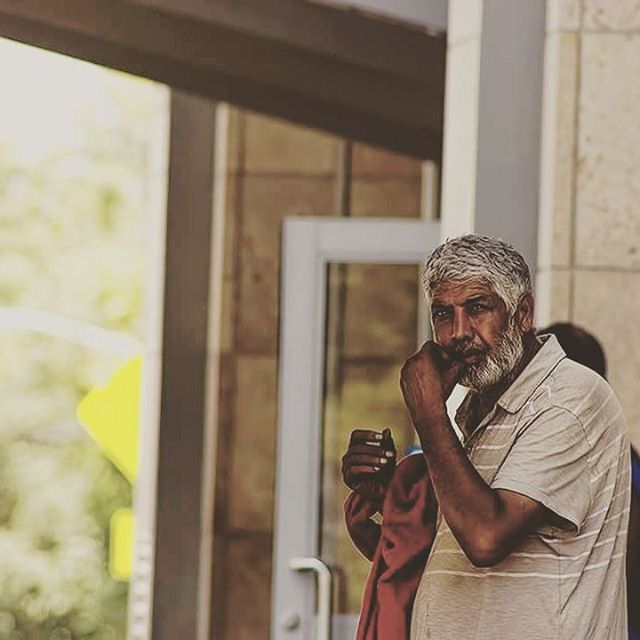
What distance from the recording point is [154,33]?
8586mm

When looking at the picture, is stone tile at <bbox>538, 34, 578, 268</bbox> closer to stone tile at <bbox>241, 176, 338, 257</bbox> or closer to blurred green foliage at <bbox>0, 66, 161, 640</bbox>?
stone tile at <bbox>241, 176, 338, 257</bbox>

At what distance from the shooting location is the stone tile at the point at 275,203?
11.9 meters

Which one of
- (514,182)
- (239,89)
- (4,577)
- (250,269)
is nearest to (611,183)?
(514,182)

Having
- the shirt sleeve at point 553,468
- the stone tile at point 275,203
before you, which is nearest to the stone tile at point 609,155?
the shirt sleeve at point 553,468

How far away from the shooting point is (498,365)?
4137mm

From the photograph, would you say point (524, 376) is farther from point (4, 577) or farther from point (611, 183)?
point (4, 577)

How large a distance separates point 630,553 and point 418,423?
1143mm

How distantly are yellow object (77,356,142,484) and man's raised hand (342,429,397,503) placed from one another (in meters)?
10.5

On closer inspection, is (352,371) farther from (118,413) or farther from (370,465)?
(118,413)

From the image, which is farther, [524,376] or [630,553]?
[630,553]

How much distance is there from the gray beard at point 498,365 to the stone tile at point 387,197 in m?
8.20

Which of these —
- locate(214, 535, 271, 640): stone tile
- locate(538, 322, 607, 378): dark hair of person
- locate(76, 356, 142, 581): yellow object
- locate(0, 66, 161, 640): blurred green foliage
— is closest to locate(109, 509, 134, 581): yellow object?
locate(76, 356, 142, 581): yellow object

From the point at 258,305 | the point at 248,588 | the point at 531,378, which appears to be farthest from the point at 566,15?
the point at 248,588

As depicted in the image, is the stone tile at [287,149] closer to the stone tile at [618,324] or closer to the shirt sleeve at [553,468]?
the stone tile at [618,324]
